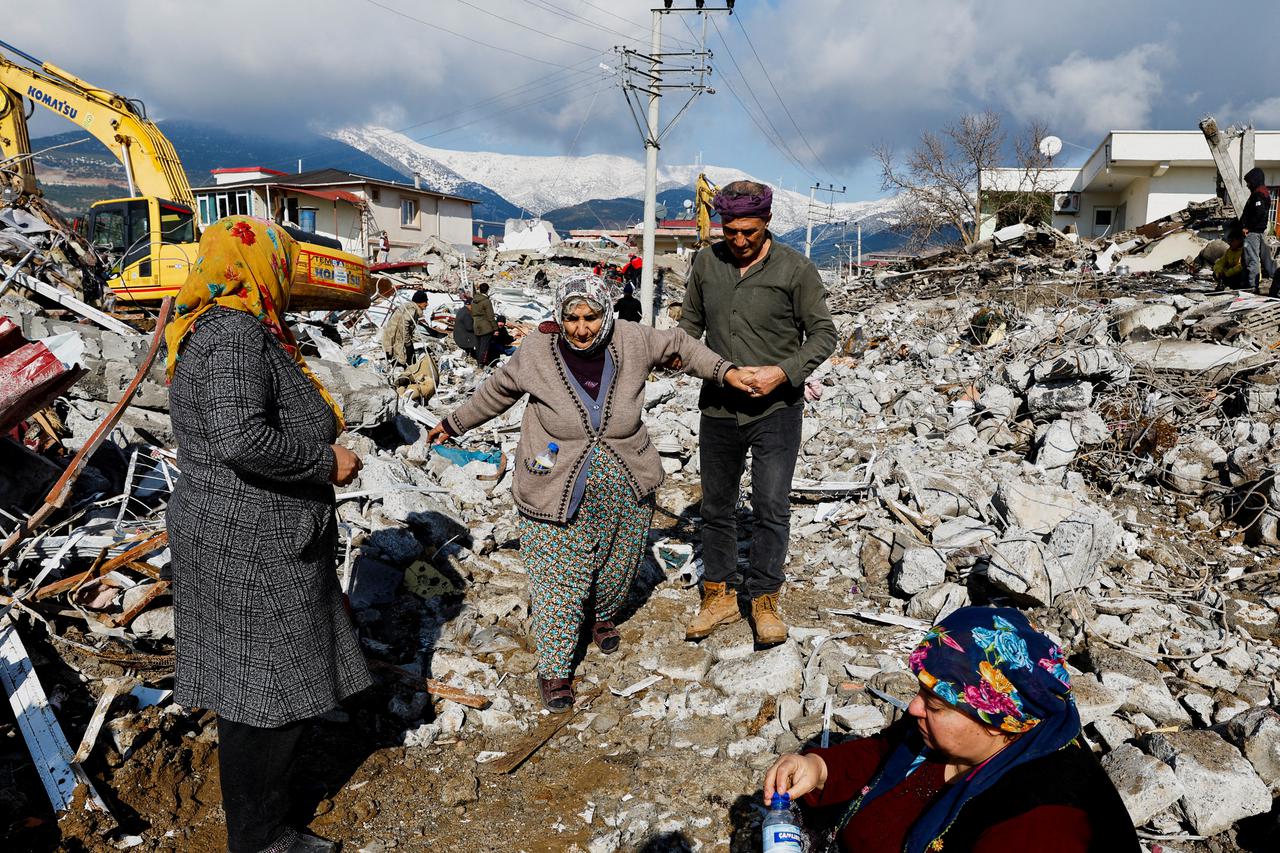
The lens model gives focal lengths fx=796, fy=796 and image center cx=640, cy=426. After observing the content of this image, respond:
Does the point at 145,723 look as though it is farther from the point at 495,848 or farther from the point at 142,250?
the point at 142,250

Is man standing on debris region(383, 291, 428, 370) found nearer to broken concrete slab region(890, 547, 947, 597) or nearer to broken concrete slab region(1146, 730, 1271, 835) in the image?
broken concrete slab region(890, 547, 947, 597)

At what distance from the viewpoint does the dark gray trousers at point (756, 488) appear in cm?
331

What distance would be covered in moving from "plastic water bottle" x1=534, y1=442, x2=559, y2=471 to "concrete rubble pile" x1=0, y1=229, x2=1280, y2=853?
101cm

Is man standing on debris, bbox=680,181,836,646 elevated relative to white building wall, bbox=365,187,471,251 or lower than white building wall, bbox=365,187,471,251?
lower

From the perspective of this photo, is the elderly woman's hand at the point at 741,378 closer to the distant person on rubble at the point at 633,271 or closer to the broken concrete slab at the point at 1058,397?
the broken concrete slab at the point at 1058,397

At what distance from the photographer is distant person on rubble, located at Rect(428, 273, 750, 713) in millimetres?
2973

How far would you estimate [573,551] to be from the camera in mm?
3080

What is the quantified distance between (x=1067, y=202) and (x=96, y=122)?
29.6m

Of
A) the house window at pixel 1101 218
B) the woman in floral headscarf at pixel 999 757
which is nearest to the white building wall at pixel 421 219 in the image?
the house window at pixel 1101 218

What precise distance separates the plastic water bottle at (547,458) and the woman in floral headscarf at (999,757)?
5.73 ft

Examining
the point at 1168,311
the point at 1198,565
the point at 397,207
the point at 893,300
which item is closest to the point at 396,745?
the point at 1198,565

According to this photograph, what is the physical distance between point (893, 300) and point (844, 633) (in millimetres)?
12643

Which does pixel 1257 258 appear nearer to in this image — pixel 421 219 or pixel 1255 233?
pixel 1255 233

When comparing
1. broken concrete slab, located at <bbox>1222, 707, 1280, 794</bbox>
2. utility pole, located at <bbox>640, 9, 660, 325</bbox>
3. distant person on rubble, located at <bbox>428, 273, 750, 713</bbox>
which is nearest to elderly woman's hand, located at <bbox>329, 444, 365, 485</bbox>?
distant person on rubble, located at <bbox>428, 273, 750, 713</bbox>
